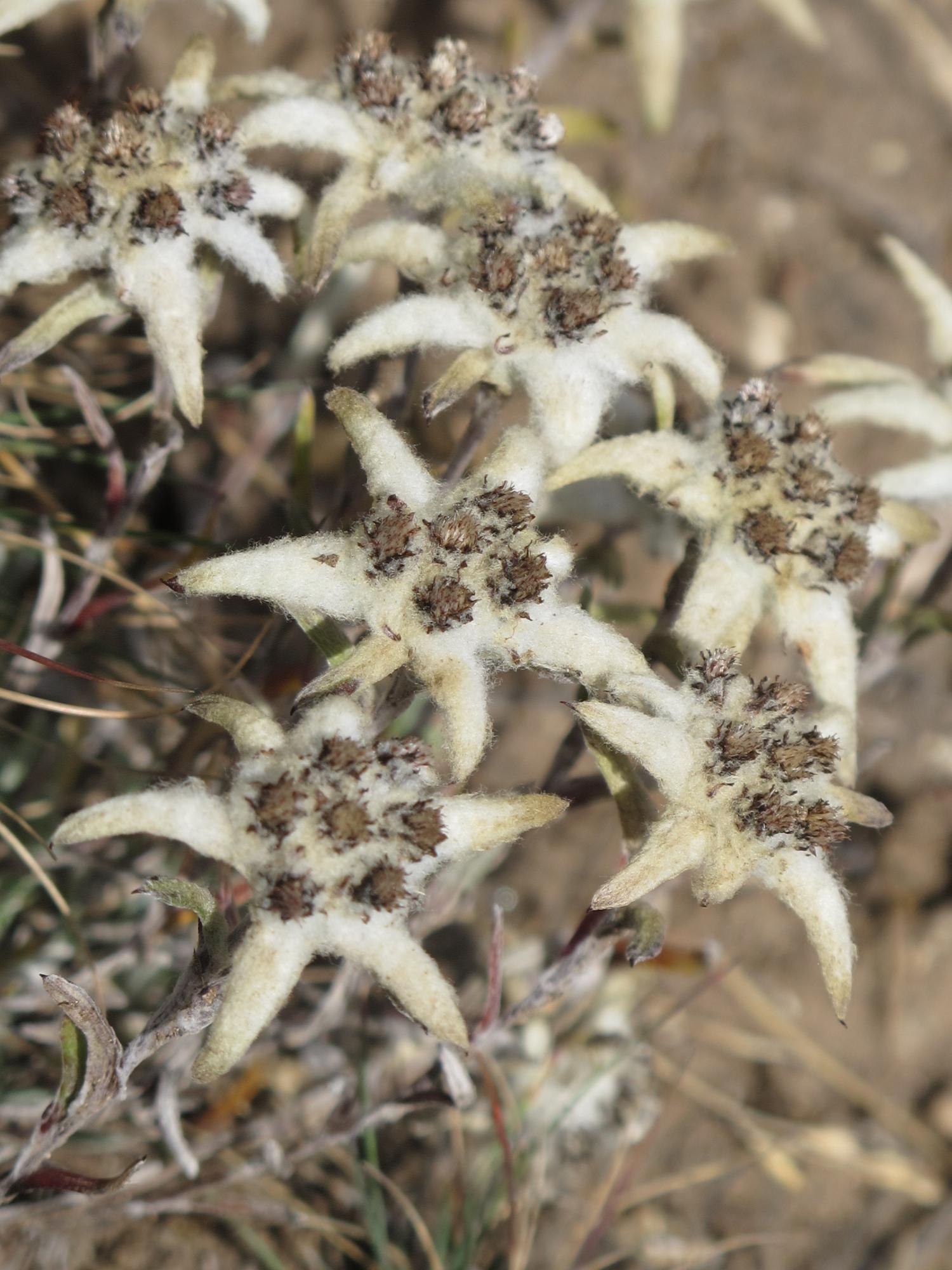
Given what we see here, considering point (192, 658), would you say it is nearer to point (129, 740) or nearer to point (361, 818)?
point (129, 740)

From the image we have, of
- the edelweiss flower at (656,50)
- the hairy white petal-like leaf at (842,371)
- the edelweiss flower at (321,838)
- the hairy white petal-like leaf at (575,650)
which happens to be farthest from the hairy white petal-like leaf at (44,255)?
the edelweiss flower at (656,50)

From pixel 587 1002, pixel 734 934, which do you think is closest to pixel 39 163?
pixel 587 1002

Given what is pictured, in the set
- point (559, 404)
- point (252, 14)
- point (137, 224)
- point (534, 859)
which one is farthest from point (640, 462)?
point (534, 859)

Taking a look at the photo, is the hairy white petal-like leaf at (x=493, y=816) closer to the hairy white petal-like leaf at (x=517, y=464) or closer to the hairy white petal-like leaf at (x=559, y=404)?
the hairy white petal-like leaf at (x=517, y=464)

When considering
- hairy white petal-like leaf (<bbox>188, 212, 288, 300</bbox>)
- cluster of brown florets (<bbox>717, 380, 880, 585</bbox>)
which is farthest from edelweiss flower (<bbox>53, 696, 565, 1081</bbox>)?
hairy white petal-like leaf (<bbox>188, 212, 288, 300</bbox>)

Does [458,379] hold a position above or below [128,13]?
below

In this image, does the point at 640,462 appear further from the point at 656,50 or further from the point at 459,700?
the point at 656,50
